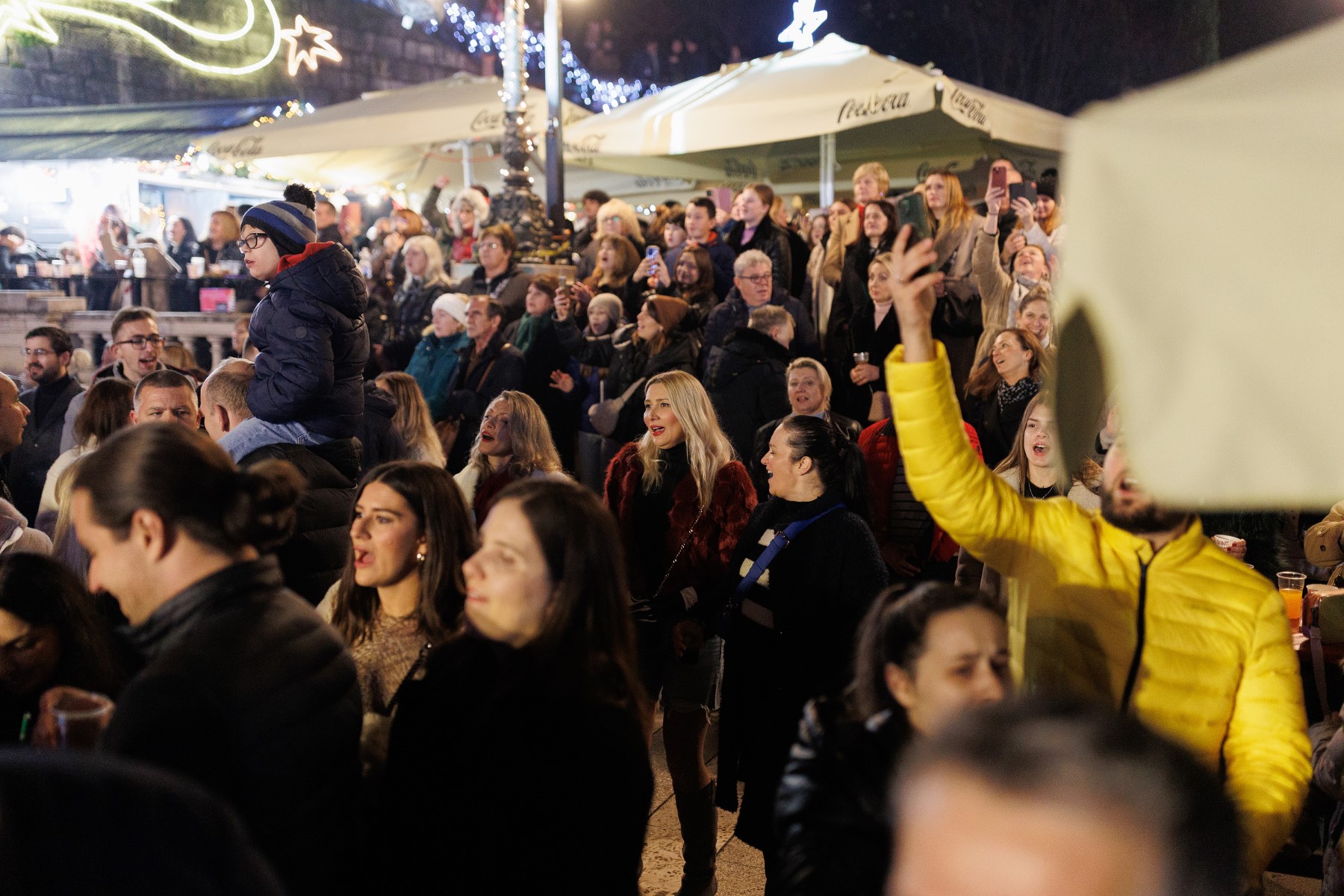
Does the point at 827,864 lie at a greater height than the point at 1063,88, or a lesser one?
lesser

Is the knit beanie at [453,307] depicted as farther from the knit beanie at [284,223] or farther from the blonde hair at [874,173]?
the knit beanie at [284,223]

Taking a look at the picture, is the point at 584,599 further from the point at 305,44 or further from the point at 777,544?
the point at 305,44

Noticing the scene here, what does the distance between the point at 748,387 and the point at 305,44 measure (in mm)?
22317

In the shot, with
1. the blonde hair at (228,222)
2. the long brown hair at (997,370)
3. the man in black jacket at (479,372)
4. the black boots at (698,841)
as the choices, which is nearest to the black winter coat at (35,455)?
the man in black jacket at (479,372)

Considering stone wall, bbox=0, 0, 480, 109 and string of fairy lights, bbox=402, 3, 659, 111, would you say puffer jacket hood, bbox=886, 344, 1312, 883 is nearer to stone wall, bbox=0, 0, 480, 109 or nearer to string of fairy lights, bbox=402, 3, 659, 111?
stone wall, bbox=0, 0, 480, 109

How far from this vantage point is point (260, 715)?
78.2 inches

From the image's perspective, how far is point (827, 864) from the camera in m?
1.94

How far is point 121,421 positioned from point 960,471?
3.93 m

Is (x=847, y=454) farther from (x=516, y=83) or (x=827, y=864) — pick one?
(x=516, y=83)

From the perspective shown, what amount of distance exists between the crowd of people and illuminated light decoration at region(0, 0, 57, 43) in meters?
17.6

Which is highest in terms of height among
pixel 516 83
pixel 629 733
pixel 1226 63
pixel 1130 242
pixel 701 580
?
pixel 516 83

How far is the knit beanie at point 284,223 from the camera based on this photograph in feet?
14.5

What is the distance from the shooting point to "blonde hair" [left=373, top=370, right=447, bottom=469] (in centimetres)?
603

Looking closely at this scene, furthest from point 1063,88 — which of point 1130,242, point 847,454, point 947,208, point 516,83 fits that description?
point 1130,242
